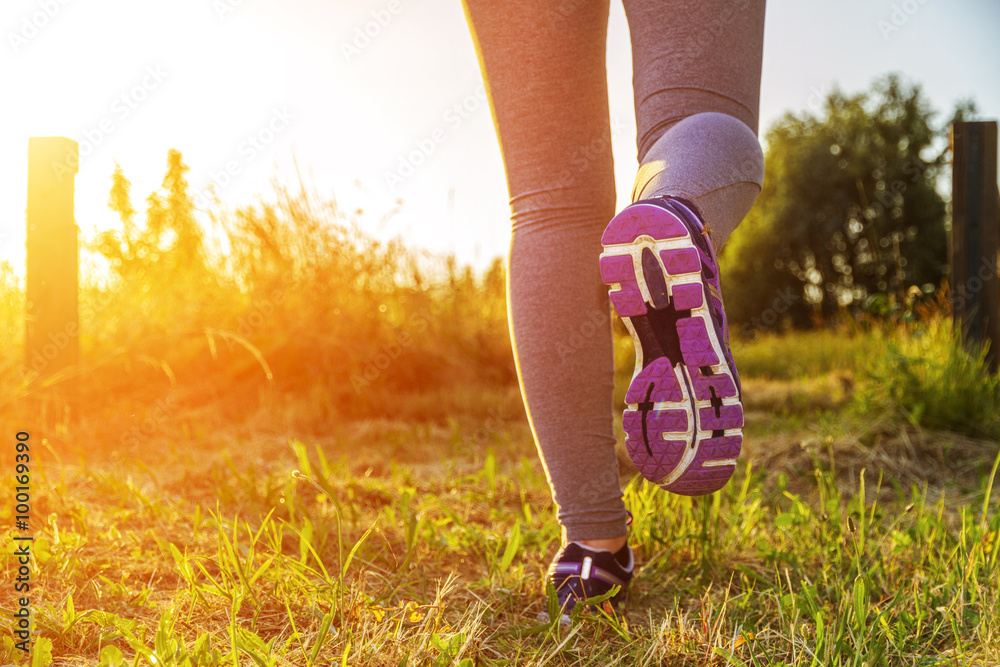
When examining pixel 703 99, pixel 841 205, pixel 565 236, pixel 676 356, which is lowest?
pixel 676 356

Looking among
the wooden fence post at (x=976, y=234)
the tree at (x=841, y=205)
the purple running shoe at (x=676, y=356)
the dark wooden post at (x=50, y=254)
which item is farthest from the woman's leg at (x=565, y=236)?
the tree at (x=841, y=205)

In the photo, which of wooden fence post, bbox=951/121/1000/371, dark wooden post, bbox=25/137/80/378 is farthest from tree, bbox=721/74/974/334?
dark wooden post, bbox=25/137/80/378

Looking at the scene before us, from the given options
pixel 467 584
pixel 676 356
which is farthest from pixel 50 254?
pixel 676 356

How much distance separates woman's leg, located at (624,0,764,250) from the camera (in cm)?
89

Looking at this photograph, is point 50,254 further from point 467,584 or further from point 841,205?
point 841,205

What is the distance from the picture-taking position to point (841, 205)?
20.5 meters

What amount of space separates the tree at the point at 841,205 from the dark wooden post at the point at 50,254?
19000mm

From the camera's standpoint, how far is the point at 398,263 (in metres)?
3.93

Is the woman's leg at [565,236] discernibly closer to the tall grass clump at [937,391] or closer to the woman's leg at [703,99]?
the woman's leg at [703,99]

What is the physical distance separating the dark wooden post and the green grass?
1.08m

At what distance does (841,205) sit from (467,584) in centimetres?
2228

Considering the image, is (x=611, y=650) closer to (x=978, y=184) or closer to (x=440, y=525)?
(x=440, y=525)

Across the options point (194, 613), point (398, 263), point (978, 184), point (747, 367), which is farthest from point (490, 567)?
point (747, 367)

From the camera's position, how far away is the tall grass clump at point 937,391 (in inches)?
107
